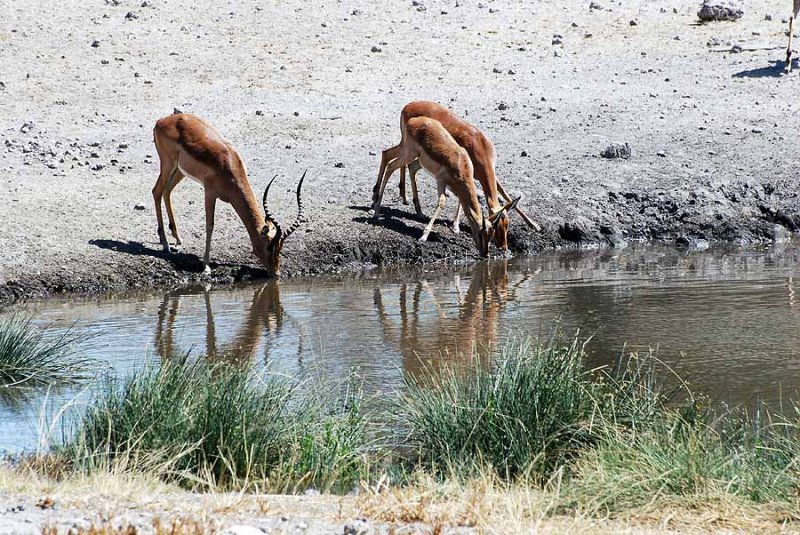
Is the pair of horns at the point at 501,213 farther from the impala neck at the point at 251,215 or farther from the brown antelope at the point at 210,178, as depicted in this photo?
the impala neck at the point at 251,215

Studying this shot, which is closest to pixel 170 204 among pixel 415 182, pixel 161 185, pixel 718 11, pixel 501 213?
pixel 161 185

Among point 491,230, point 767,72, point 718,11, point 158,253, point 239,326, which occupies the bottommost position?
point 239,326

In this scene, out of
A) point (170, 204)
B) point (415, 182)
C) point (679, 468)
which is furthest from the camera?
point (415, 182)

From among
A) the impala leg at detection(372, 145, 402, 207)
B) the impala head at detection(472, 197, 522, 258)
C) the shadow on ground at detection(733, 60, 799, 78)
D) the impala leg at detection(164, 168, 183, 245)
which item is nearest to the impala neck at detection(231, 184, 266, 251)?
the impala leg at detection(164, 168, 183, 245)

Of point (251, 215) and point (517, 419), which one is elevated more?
point (251, 215)

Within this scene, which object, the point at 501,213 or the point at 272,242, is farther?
the point at 501,213

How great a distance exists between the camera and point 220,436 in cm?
627

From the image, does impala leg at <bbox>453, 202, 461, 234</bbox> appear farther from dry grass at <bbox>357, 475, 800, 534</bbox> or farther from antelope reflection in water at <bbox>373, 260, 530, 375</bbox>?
dry grass at <bbox>357, 475, 800, 534</bbox>

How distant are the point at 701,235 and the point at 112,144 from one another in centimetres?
912

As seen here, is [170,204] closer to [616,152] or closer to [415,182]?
[415,182]

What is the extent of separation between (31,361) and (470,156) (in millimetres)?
8927

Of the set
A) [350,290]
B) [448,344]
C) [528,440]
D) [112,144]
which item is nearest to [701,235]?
[350,290]

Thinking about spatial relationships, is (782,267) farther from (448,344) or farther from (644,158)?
(448,344)

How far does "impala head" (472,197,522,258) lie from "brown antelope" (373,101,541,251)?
0.13m
